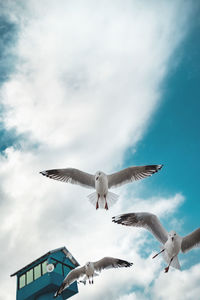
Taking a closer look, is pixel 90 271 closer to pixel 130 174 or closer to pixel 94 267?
pixel 94 267

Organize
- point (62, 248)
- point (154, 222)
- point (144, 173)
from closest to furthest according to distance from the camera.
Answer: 1. point (154, 222)
2. point (144, 173)
3. point (62, 248)

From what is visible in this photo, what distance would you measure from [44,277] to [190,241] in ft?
30.2

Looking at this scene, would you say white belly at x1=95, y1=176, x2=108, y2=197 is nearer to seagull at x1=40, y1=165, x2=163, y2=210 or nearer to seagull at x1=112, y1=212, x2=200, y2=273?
seagull at x1=40, y1=165, x2=163, y2=210

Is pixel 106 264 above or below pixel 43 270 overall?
below

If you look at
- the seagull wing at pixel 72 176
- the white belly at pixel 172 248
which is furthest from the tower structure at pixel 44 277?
the white belly at pixel 172 248

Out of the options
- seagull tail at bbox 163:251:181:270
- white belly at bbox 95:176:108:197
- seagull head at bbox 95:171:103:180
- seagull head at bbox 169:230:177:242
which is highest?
seagull head at bbox 95:171:103:180

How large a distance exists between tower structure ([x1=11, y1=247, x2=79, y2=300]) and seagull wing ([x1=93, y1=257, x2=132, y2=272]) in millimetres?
4864

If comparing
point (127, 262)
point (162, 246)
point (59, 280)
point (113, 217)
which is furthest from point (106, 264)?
point (59, 280)

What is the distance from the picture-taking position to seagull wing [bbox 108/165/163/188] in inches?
319

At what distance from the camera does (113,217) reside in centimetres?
736

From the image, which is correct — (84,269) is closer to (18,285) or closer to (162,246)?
(162,246)

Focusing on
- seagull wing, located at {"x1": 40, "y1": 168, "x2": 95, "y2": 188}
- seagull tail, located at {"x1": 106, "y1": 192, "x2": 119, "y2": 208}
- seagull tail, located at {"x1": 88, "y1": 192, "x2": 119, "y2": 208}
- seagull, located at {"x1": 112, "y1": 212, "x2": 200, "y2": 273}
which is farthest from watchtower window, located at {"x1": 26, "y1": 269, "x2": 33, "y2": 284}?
seagull, located at {"x1": 112, "y1": 212, "x2": 200, "y2": 273}

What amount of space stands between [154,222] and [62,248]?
1004 cm

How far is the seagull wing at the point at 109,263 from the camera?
9164 millimetres
